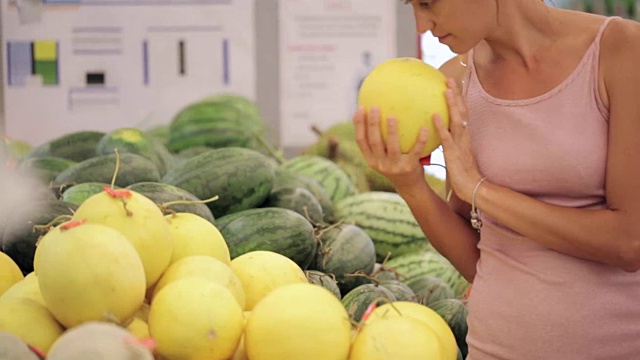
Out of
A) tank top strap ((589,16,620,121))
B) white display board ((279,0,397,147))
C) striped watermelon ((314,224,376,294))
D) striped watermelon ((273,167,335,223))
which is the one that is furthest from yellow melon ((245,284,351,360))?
white display board ((279,0,397,147))

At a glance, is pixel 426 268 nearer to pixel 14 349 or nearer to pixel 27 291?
pixel 27 291

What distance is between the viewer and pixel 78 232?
1.30m

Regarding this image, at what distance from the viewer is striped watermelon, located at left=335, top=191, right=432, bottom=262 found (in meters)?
3.13

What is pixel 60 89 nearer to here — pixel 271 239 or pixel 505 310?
pixel 271 239

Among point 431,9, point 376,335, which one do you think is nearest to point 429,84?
point 431,9

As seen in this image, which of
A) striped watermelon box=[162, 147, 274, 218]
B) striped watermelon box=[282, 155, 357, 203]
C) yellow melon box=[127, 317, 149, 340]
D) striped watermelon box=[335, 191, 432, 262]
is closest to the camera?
yellow melon box=[127, 317, 149, 340]

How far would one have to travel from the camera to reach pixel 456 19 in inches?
66.8

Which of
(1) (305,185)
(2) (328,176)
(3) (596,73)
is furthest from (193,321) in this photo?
(2) (328,176)

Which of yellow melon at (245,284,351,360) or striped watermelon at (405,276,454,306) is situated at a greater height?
yellow melon at (245,284,351,360)

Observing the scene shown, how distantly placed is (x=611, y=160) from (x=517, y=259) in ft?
1.01

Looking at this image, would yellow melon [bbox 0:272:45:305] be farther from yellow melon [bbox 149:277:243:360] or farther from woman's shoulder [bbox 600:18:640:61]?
woman's shoulder [bbox 600:18:640:61]

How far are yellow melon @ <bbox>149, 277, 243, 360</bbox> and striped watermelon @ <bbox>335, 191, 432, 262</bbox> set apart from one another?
1.74 meters

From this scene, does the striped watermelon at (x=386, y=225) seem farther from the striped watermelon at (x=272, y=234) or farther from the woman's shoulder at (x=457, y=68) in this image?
the woman's shoulder at (x=457, y=68)

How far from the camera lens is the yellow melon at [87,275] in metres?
1.27
